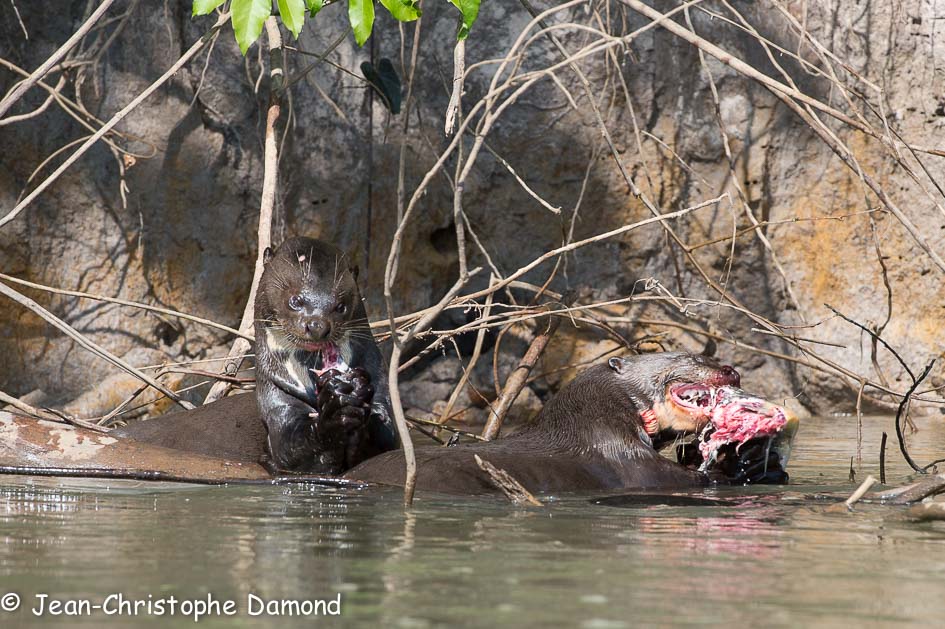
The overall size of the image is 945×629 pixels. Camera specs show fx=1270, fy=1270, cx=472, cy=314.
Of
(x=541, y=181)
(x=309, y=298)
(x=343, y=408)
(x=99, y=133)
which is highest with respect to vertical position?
(x=541, y=181)

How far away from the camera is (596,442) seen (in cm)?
422

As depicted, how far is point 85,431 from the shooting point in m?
4.34

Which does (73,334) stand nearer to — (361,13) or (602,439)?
(602,439)

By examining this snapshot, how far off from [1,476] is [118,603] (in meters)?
2.21

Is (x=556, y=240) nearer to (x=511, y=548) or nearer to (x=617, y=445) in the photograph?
(x=617, y=445)

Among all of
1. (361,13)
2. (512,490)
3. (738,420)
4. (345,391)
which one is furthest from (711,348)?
(361,13)

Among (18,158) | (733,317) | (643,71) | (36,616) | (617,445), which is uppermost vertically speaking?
(643,71)

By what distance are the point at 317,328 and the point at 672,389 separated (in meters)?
1.25

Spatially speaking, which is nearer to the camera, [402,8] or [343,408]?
[402,8]

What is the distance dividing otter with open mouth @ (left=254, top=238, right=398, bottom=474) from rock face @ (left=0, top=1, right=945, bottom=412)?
2.90m

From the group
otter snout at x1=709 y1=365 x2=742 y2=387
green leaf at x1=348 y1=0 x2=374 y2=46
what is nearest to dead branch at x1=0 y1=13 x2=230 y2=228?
green leaf at x1=348 y1=0 x2=374 y2=46

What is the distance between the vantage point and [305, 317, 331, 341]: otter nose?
4.44m

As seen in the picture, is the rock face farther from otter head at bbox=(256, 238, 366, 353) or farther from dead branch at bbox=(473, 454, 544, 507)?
dead branch at bbox=(473, 454, 544, 507)

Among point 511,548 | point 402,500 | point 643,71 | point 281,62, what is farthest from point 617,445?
point 643,71
